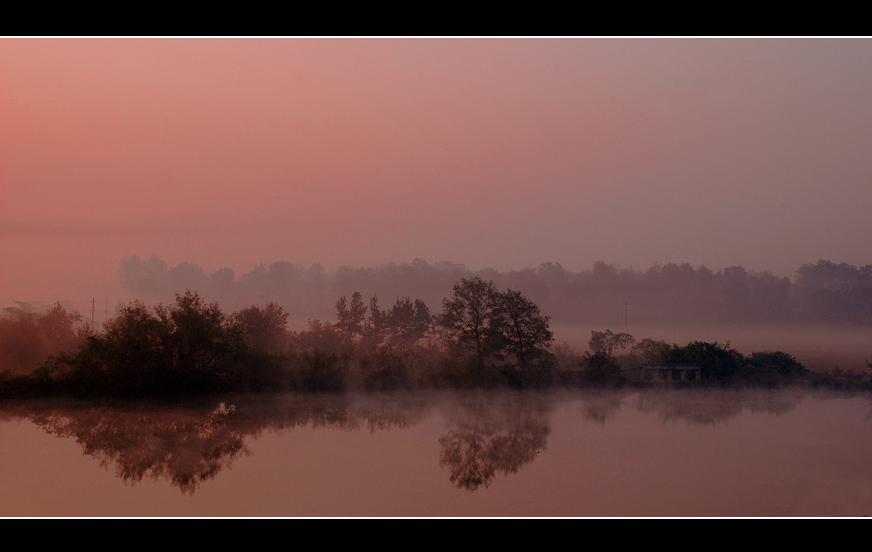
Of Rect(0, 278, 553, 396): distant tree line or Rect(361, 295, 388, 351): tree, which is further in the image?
Rect(361, 295, 388, 351): tree

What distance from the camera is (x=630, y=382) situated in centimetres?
3331

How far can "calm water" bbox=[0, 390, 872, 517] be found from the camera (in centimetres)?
1502

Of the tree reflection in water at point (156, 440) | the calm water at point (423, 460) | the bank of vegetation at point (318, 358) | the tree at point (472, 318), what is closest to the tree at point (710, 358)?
the bank of vegetation at point (318, 358)

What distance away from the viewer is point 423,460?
18578 mm

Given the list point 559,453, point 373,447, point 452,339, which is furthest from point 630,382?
point 373,447

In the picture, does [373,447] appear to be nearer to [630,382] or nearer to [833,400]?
A: [630,382]

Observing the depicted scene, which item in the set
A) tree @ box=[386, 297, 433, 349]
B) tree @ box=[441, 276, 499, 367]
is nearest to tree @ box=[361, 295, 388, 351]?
tree @ box=[386, 297, 433, 349]

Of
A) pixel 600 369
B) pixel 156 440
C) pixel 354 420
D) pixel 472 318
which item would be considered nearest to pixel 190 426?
pixel 156 440

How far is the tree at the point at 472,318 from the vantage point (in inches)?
1294

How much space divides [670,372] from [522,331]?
28.7 feet

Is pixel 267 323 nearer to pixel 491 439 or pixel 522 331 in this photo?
pixel 522 331

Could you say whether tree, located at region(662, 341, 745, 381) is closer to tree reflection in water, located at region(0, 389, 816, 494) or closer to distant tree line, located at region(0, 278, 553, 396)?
tree reflection in water, located at region(0, 389, 816, 494)

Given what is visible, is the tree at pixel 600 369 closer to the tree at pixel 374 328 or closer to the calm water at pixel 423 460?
the calm water at pixel 423 460

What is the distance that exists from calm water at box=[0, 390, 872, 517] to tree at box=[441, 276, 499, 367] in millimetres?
5172
